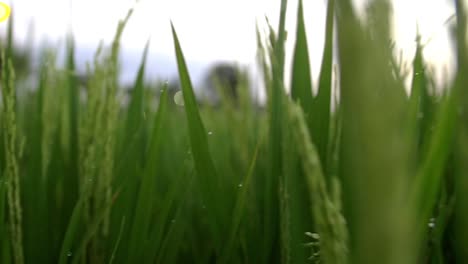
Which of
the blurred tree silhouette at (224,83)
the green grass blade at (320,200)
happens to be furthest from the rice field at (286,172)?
the blurred tree silhouette at (224,83)

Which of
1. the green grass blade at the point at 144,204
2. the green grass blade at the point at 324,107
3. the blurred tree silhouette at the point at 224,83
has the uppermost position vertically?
the blurred tree silhouette at the point at 224,83

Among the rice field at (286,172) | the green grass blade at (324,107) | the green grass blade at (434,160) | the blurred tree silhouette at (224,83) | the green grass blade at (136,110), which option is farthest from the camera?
the blurred tree silhouette at (224,83)

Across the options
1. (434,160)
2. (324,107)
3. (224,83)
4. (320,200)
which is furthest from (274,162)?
(224,83)

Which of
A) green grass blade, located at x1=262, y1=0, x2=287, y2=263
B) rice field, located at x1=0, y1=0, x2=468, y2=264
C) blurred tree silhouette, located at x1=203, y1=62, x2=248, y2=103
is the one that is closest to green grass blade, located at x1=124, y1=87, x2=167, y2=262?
rice field, located at x1=0, y1=0, x2=468, y2=264

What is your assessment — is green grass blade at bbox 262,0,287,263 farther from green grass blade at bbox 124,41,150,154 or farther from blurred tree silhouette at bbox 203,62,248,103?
blurred tree silhouette at bbox 203,62,248,103

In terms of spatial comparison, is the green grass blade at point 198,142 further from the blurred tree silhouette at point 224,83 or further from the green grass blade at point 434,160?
the blurred tree silhouette at point 224,83

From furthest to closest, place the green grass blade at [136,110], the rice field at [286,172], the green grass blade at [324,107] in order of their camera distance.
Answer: the green grass blade at [136,110]
the green grass blade at [324,107]
the rice field at [286,172]

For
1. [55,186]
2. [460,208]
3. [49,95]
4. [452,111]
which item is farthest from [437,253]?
[49,95]
